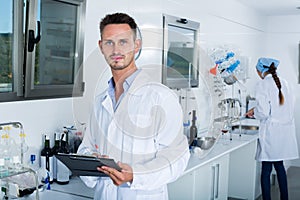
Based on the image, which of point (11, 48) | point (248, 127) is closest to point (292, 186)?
point (248, 127)

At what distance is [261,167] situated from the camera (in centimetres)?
382

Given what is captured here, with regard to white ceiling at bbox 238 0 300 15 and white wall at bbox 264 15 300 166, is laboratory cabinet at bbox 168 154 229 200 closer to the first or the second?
white ceiling at bbox 238 0 300 15

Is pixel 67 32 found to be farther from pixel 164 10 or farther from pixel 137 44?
pixel 164 10

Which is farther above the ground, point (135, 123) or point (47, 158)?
point (135, 123)

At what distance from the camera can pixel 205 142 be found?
2.74 meters

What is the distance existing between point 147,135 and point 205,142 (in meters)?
1.27

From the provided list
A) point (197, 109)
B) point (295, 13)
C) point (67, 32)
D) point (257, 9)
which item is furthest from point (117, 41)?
point (295, 13)

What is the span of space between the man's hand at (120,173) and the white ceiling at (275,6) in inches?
138

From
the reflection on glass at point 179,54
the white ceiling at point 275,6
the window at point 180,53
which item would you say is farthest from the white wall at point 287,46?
the reflection on glass at point 179,54

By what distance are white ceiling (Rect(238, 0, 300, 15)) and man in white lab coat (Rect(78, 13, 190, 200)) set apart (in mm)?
3316

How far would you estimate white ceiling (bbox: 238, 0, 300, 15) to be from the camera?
14.9ft

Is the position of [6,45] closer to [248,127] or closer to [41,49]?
[41,49]

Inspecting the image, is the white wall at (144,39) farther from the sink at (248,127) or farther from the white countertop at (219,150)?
the sink at (248,127)

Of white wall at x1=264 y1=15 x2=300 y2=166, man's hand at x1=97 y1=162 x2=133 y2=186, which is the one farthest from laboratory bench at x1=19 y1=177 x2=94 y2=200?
white wall at x1=264 y1=15 x2=300 y2=166
